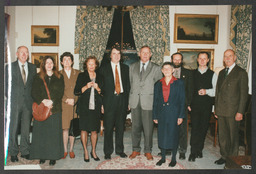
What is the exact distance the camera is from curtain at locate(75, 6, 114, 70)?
529cm

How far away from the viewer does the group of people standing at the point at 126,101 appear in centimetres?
321

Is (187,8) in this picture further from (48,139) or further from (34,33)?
(48,139)

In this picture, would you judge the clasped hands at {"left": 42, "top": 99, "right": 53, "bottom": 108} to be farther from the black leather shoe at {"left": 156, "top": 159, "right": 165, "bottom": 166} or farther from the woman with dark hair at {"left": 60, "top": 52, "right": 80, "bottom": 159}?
the black leather shoe at {"left": 156, "top": 159, "right": 165, "bottom": 166}

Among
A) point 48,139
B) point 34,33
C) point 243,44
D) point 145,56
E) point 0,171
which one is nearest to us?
point 0,171

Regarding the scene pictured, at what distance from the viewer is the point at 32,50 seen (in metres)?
5.05

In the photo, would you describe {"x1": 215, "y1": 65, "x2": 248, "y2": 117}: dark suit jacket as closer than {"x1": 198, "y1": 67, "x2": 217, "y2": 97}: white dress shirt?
Yes

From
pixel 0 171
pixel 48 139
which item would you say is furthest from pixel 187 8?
pixel 0 171

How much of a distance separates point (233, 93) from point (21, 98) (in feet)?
10.1

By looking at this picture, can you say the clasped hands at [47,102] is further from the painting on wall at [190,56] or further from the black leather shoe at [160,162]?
the painting on wall at [190,56]

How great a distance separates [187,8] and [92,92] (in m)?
3.08

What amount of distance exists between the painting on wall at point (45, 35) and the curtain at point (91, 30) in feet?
1.53

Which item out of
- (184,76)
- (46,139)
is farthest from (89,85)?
(184,76)

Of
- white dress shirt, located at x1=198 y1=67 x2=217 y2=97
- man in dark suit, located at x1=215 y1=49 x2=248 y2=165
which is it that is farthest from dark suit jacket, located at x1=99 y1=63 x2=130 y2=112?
man in dark suit, located at x1=215 y1=49 x2=248 y2=165

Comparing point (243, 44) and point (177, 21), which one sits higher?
point (177, 21)
